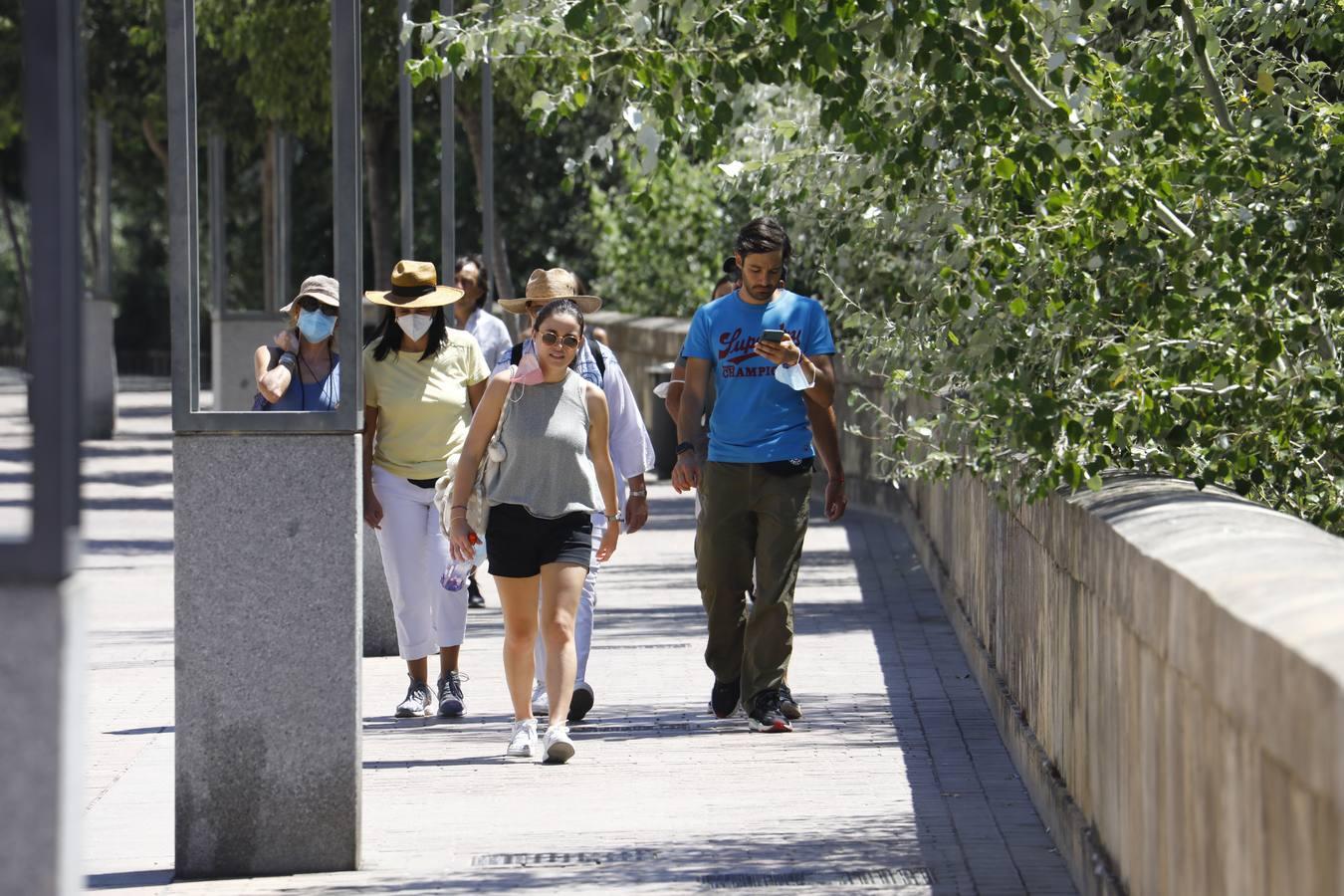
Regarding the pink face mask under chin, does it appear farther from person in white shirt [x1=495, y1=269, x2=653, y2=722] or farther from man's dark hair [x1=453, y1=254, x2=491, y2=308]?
man's dark hair [x1=453, y1=254, x2=491, y2=308]

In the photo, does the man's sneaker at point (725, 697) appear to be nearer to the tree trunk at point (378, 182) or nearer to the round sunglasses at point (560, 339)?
the round sunglasses at point (560, 339)

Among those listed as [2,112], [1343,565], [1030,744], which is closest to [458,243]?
[2,112]

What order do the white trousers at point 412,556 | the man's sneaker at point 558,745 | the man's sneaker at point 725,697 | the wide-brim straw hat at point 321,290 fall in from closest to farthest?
the man's sneaker at point 558,745 < the wide-brim straw hat at point 321,290 < the man's sneaker at point 725,697 < the white trousers at point 412,556

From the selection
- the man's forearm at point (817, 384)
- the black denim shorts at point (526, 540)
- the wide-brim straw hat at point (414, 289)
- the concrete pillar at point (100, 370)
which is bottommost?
the concrete pillar at point (100, 370)

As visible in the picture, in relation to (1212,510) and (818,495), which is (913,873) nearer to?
(1212,510)

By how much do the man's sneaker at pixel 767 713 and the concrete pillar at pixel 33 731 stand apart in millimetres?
5162

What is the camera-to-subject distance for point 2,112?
37.3 meters

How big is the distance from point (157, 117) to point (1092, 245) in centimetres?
3187

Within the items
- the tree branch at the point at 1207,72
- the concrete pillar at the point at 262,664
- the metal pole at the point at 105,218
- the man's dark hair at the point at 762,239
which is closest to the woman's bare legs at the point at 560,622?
the man's dark hair at the point at 762,239

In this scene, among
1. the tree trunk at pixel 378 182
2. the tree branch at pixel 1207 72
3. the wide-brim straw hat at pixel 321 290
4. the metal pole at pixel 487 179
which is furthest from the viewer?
the tree trunk at pixel 378 182

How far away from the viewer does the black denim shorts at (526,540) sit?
8531 mm

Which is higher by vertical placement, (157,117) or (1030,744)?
(157,117)

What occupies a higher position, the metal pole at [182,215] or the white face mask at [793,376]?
the metal pole at [182,215]

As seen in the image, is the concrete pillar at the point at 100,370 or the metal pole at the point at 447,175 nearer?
the metal pole at the point at 447,175
